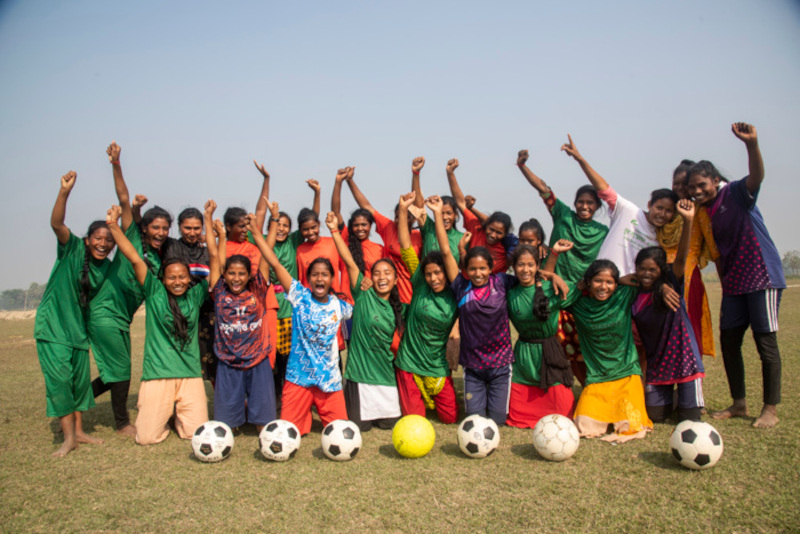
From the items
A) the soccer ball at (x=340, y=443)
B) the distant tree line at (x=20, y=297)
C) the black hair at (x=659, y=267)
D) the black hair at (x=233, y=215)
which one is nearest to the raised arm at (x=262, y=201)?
the black hair at (x=233, y=215)

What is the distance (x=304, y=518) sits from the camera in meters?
3.54

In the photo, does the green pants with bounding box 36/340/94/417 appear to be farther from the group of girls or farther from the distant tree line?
the distant tree line

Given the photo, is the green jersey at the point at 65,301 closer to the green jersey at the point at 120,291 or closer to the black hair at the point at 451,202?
the green jersey at the point at 120,291

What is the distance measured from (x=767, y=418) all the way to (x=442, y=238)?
11.8 feet

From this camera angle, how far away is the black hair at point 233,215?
6305mm

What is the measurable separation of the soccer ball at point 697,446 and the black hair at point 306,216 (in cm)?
455

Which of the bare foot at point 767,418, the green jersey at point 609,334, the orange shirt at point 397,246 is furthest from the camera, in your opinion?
the orange shirt at point 397,246

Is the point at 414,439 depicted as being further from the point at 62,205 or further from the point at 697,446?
the point at 62,205

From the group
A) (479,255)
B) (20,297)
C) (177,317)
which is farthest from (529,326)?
(20,297)

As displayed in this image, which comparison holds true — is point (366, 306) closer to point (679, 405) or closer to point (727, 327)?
point (679, 405)

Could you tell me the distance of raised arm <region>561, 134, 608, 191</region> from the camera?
6.05 m

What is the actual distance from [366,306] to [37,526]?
3.36 metres

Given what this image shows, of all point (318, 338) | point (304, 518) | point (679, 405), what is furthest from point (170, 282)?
point (679, 405)

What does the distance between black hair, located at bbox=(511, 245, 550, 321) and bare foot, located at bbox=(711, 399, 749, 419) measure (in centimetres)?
206
